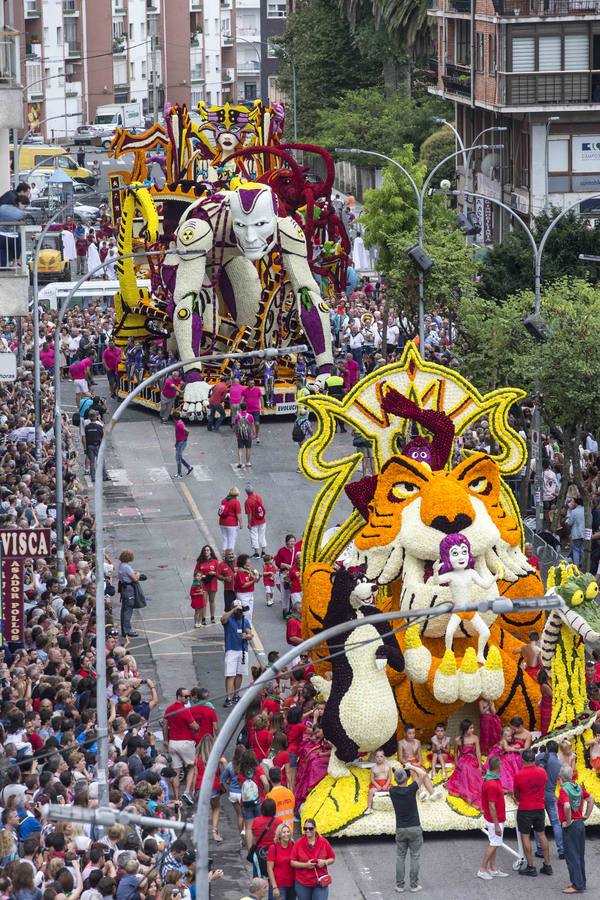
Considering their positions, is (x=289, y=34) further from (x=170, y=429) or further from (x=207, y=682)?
(x=207, y=682)

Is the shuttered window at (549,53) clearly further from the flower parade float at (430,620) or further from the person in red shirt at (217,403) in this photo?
the flower parade float at (430,620)

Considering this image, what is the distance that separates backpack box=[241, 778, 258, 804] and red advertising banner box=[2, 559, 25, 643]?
5201 mm

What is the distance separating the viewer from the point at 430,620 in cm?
2519

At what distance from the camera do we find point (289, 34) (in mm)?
99375

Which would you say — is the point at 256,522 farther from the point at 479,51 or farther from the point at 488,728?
the point at 479,51

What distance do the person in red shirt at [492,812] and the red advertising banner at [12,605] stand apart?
7327mm

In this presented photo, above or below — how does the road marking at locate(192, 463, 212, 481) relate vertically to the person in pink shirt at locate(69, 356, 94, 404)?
below

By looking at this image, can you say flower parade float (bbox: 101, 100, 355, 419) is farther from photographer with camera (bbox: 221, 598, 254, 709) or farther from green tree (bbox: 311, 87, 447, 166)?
green tree (bbox: 311, 87, 447, 166)

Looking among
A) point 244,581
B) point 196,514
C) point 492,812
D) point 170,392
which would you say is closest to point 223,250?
point 170,392

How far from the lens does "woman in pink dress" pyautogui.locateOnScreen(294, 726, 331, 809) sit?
2491 centimetres

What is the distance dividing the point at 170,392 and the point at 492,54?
27230 millimetres

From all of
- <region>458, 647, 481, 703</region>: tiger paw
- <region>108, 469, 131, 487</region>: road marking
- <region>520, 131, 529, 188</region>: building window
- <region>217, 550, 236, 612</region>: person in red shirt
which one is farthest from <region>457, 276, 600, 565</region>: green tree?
<region>520, 131, 529, 188</region>: building window

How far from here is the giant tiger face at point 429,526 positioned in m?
25.5

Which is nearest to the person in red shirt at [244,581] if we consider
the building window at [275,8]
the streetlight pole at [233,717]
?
the streetlight pole at [233,717]
